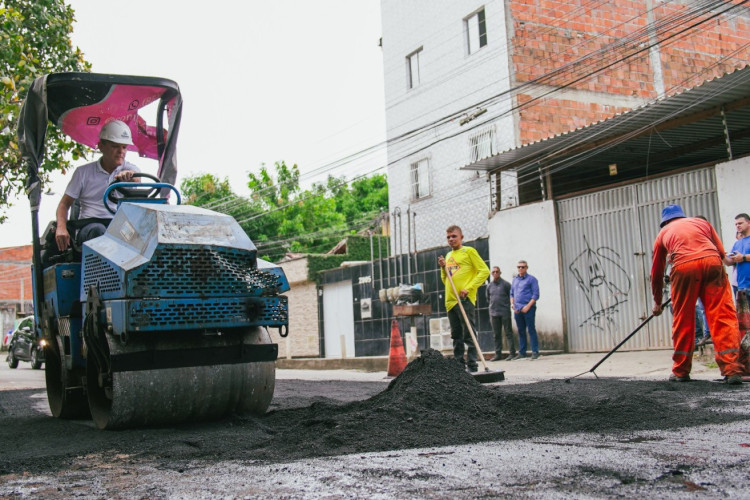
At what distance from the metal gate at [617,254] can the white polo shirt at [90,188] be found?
8945 mm

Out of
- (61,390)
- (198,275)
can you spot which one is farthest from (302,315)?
(198,275)

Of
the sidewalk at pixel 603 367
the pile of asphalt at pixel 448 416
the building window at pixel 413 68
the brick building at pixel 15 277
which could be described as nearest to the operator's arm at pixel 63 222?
the pile of asphalt at pixel 448 416

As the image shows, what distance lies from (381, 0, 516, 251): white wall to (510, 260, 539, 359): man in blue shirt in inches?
234

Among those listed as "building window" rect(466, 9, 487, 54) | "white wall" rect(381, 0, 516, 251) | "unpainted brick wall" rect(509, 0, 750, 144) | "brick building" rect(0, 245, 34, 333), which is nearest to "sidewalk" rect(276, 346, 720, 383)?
"white wall" rect(381, 0, 516, 251)

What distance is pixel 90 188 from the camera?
6.04m

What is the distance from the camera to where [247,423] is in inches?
202

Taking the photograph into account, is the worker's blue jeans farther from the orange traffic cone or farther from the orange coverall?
the orange coverall

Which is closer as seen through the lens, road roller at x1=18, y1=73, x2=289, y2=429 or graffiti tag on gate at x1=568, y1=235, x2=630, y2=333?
road roller at x1=18, y1=73, x2=289, y2=429

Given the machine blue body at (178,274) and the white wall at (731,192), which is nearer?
the machine blue body at (178,274)

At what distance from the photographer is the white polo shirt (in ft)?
19.7

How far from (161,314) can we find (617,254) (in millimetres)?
9991

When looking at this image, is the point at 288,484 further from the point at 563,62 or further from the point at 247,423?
the point at 563,62

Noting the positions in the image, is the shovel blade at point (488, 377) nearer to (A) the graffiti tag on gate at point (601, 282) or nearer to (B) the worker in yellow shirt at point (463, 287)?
(B) the worker in yellow shirt at point (463, 287)

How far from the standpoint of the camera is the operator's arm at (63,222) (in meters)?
5.65
